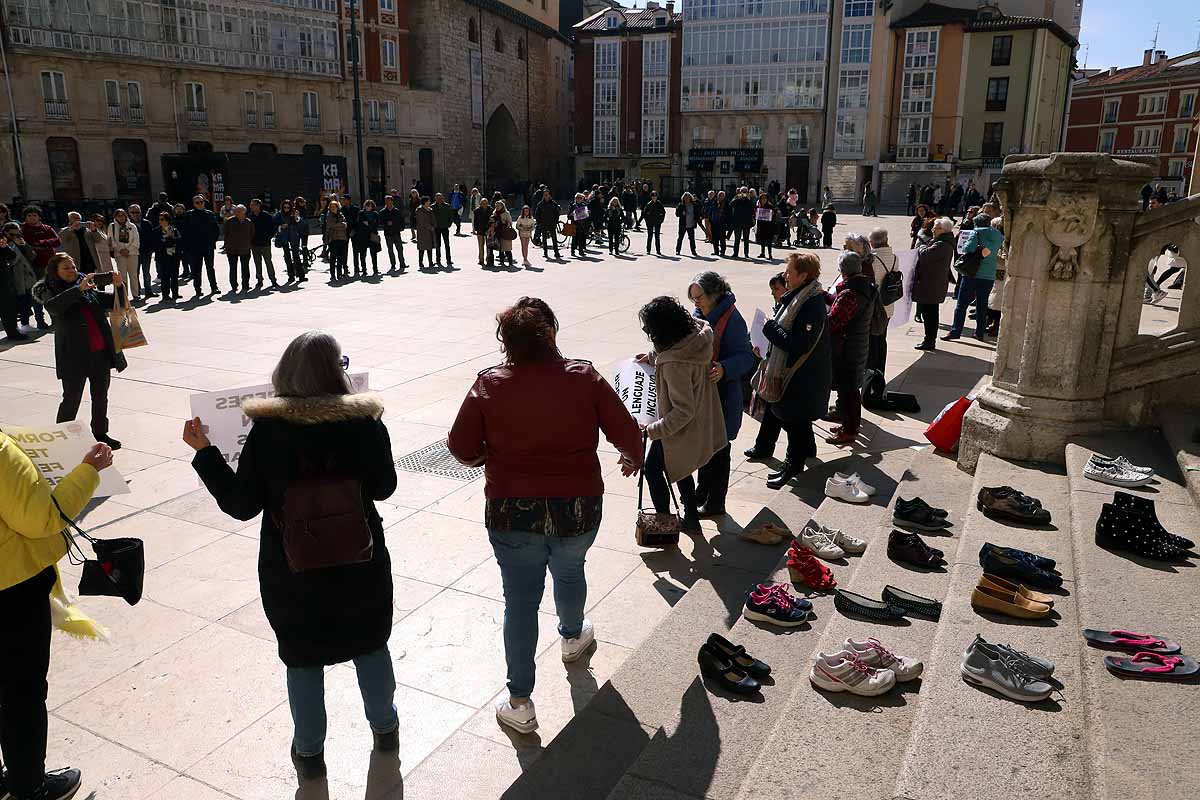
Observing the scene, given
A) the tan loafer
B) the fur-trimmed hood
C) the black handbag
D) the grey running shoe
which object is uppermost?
the fur-trimmed hood

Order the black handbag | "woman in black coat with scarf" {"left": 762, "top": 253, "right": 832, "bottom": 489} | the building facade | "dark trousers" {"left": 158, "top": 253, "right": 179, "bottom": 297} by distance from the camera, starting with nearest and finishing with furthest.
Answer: the black handbag → "woman in black coat with scarf" {"left": 762, "top": 253, "right": 832, "bottom": 489} → "dark trousers" {"left": 158, "top": 253, "right": 179, "bottom": 297} → the building facade

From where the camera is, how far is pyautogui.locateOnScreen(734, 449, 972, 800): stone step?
9.00 ft

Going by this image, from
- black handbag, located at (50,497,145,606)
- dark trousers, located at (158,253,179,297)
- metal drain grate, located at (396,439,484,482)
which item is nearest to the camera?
black handbag, located at (50,497,145,606)

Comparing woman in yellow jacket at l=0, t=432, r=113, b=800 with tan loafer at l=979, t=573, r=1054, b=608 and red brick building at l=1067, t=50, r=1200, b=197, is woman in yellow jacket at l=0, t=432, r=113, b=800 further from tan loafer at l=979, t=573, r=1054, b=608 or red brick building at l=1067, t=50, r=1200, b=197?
red brick building at l=1067, t=50, r=1200, b=197

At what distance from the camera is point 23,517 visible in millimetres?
2857

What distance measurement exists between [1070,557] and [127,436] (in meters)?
7.45

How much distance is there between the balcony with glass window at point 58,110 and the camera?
32.9 metres

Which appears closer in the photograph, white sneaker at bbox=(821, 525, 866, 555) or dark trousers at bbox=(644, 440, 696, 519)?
white sneaker at bbox=(821, 525, 866, 555)

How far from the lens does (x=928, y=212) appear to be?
640 inches

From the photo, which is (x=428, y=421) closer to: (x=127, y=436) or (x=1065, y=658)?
(x=127, y=436)

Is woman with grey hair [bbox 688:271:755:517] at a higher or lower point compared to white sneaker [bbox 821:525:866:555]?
higher

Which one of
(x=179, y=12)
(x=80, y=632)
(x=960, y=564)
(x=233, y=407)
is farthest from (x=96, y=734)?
(x=179, y=12)

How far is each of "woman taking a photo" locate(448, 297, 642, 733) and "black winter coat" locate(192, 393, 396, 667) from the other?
0.53 meters

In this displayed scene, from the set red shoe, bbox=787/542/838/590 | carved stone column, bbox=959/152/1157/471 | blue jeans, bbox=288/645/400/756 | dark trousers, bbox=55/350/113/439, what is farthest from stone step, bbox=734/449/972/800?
dark trousers, bbox=55/350/113/439
